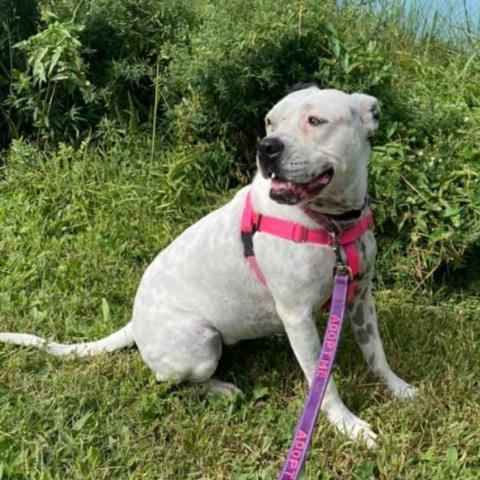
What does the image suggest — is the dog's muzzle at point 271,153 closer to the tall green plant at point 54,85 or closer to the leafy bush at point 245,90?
the leafy bush at point 245,90

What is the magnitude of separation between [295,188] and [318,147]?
0.18m

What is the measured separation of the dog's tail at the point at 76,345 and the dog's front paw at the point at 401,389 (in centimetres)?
131

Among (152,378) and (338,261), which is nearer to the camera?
(338,261)

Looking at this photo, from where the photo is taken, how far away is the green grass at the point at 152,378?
132 inches

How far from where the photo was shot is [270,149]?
9.87 feet

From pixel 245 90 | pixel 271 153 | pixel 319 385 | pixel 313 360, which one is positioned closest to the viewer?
pixel 319 385

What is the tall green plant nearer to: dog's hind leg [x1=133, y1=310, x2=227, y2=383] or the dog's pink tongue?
dog's hind leg [x1=133, y1=310, x2=227, y2=383]

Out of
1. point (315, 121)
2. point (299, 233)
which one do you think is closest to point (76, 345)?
point (299, 233)

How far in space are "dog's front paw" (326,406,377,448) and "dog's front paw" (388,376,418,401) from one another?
268 mm

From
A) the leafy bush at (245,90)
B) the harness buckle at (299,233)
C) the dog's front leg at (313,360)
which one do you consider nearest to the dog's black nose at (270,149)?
the harness buckle at (299,233)

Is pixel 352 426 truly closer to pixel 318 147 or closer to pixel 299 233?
pixel 299 233

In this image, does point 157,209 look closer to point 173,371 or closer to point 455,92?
point 173,371

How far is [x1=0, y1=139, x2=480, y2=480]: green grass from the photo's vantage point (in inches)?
132

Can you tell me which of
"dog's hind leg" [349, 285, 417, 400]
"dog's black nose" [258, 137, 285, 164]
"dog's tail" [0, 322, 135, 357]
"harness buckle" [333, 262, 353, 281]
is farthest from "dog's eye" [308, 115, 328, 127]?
"dog's tail" [0, 322, 135, 357]
